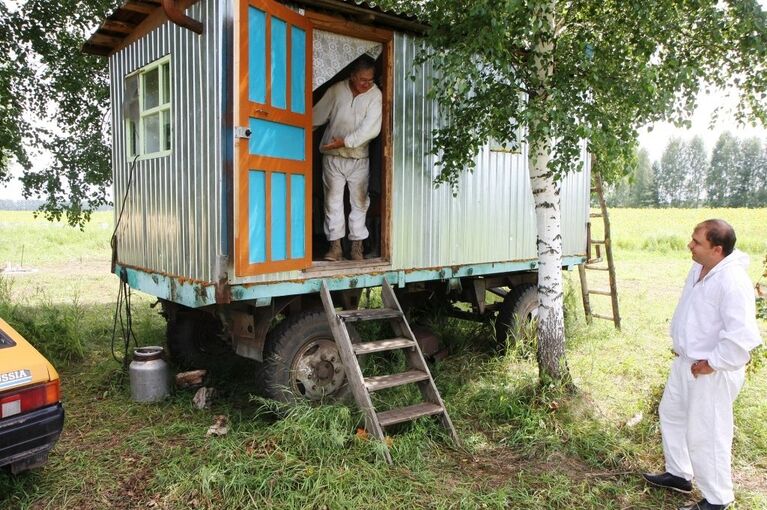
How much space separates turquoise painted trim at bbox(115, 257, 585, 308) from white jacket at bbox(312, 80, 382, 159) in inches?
47.4

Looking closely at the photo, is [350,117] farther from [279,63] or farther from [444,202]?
[444,202]

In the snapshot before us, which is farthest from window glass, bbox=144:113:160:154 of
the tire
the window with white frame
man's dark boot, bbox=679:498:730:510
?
man's dark boot, bbox=679:498:730:510

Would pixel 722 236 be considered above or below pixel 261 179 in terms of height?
below

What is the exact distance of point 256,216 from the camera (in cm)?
429

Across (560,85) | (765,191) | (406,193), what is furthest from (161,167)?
(765,191)

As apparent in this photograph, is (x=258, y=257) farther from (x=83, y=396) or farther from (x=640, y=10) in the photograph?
(x=640, y=10)

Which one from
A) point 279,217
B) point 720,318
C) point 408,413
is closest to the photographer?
point 720,318

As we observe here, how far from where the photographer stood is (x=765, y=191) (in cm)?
7219

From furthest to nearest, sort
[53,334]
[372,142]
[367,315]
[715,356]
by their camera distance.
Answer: [53,334] → [372,142] → [367,315] → [715,356]

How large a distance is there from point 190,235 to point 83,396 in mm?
2173

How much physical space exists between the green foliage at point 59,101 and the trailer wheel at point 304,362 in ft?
18.2

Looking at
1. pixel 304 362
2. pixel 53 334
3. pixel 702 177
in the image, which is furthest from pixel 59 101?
pixel 702 177

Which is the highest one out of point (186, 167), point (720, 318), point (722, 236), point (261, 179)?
point (186, 167)

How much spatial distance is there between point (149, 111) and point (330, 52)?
1.73 meters
